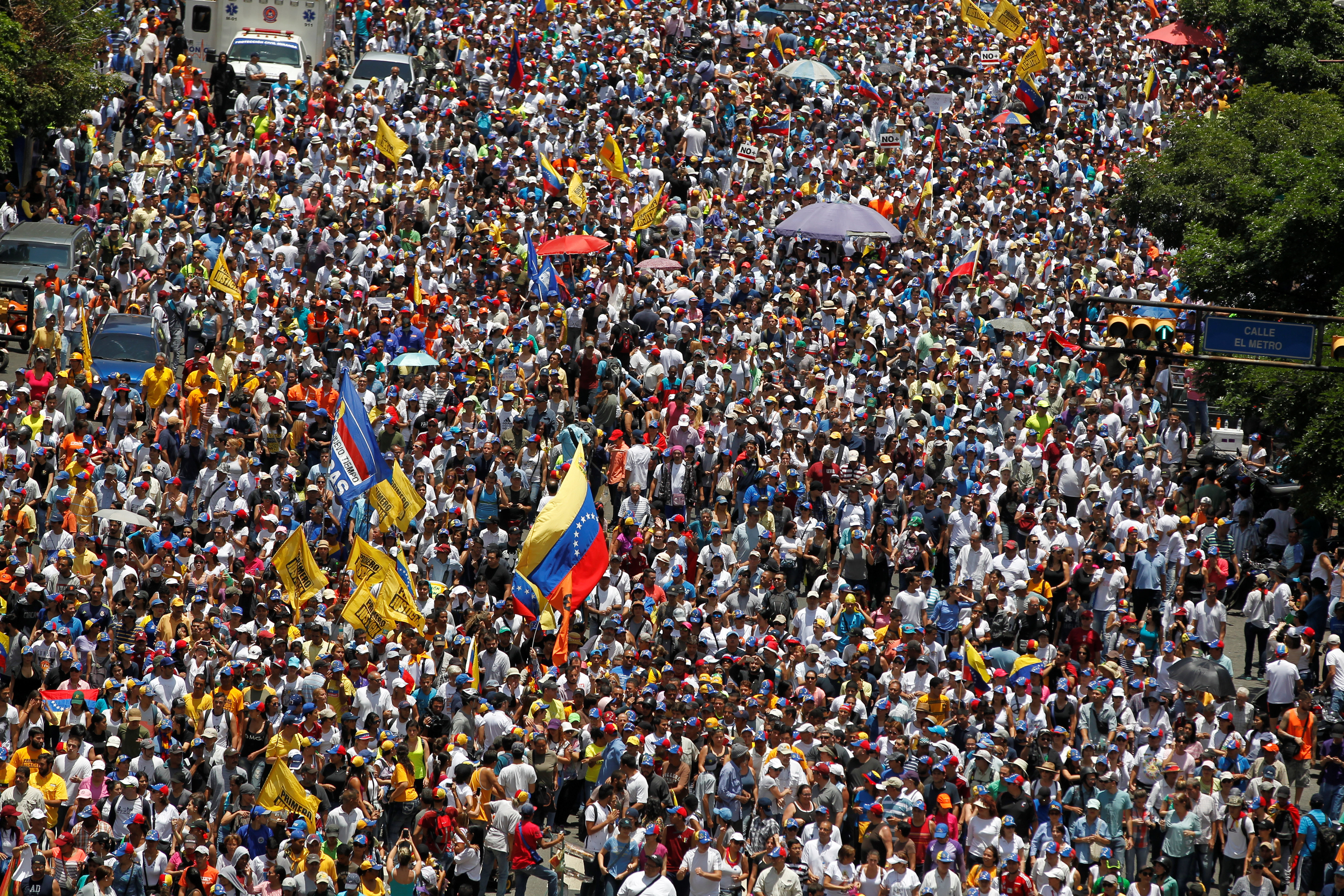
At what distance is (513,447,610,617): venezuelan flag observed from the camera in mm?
19859

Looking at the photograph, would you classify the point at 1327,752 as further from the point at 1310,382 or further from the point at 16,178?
the point at 16,178

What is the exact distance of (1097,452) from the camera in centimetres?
2328

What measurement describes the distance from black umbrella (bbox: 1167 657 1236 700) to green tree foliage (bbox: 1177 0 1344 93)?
16.6 meters

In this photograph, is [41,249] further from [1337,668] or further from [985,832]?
[1337,668]

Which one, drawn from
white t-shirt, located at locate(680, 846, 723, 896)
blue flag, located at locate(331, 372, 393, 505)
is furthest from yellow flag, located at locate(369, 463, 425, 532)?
white t-shirt, located at locate(680, 846, 723, 896)

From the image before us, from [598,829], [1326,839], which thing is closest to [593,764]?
[598,829]

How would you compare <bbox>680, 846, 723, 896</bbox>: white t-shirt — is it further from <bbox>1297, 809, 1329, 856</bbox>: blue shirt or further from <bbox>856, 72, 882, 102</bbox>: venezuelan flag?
<bbox>856, 72, 882, 102</bbox>: venezuelan flag

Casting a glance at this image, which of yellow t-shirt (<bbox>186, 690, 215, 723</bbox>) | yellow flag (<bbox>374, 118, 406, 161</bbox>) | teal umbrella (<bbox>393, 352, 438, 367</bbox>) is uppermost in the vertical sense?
yellow flag (<bbox>374, 118, 406, 161</bbox>)

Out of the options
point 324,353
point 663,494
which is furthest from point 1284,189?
point 324,353

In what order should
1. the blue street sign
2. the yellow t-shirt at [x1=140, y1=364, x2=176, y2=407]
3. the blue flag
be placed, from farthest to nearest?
the yellow t-shirt at [x1=140, y1=364, x2=176, y2=407], the blue flag, the blue street sign

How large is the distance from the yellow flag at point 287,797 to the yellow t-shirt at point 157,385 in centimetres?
792

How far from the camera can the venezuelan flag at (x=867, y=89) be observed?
35.5 metres

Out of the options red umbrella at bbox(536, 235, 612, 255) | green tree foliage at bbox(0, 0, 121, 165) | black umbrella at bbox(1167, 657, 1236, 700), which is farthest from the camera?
green tree foliage at bbox(0, 0, 121, 165)

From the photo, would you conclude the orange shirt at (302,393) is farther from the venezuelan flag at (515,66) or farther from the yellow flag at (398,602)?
the venezuelan flag at (515,66)
